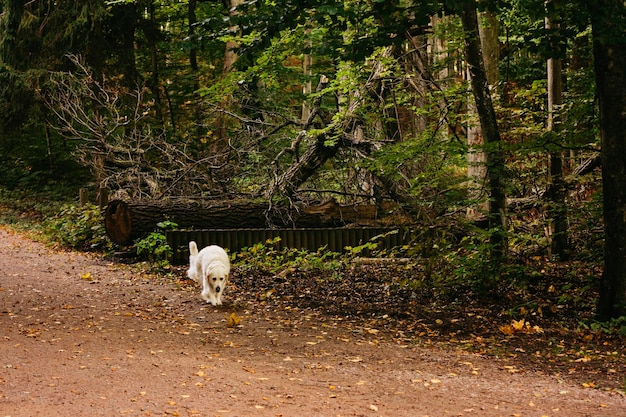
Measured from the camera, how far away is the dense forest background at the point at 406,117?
7.96 meters

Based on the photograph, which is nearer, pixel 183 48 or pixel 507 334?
pixel 183 48

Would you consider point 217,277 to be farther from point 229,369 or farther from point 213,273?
point 229,369

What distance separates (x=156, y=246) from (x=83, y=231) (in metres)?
3.27

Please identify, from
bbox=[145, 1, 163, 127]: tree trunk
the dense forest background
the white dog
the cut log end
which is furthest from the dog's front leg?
bbox=[145, 1, 163, 127]: tree trunk

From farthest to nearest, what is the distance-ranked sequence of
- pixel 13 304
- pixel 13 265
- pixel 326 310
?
pixel 13 265, pixel 326 310, pixel 13 304

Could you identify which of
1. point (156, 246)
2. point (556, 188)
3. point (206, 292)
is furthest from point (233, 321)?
point (556, 188)

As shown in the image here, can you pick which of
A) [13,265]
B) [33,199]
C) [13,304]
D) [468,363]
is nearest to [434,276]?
A: [468,363]

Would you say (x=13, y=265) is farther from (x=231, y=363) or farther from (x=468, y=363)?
(x=468, y=363)

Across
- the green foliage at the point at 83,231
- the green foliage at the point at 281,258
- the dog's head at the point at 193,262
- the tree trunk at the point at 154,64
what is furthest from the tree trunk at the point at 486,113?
the tree trunk at the point at 154,64

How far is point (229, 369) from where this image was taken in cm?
637

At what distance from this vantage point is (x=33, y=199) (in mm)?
24484

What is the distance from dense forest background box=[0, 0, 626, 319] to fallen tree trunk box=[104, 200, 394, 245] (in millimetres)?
375

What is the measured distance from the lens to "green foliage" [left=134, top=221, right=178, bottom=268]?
1310 centimetres

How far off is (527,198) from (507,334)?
5.58 metres
